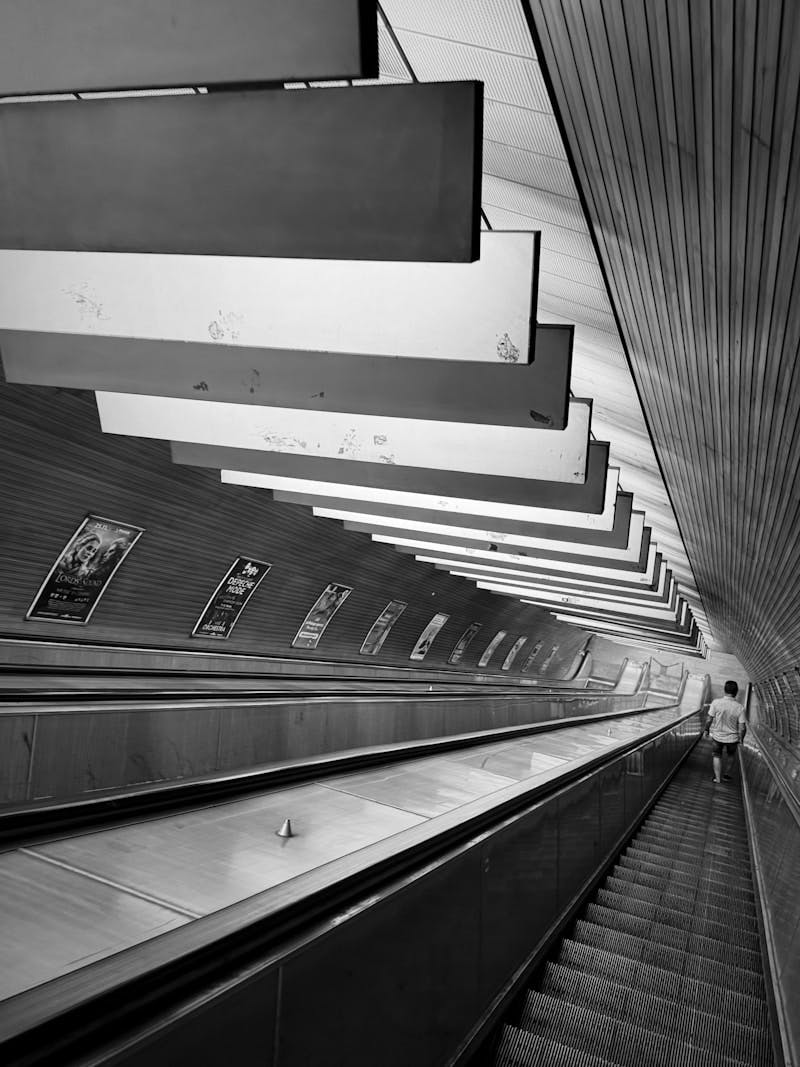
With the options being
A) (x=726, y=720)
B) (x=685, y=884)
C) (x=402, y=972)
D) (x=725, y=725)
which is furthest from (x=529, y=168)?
(x=725, y=725)

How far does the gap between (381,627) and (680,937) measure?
15090mm

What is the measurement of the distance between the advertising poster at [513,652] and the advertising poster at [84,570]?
2306 cm

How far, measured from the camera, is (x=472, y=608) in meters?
24.9

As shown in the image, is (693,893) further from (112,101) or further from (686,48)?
(112,101)

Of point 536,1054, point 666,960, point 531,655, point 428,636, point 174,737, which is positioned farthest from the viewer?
point 531,655

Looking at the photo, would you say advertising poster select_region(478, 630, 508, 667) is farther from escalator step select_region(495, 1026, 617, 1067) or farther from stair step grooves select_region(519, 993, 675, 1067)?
escalator step select_region(495, 1026, 617, 1067)

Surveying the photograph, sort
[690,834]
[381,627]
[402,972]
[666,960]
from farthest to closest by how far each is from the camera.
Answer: [381,627] < [690,834] < [666,960] < [402,972]

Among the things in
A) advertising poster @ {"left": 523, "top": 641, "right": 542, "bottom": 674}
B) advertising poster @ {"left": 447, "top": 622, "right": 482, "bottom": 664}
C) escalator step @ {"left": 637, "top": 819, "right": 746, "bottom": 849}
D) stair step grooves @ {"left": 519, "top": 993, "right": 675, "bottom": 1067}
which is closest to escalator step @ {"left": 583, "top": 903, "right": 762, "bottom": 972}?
stair step grooves @ {"left": 519, "top": 993, "right": 675, "bottom": 1067}

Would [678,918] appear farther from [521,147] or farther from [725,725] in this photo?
[725,725]

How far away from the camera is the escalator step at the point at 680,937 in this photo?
18.9 feet

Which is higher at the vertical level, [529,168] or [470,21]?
[470,21]

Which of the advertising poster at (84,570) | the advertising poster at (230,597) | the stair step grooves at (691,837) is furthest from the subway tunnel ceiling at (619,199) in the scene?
the advertising poster at (230,597)

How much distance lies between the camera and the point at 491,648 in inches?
1199

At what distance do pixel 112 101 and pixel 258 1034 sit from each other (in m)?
4.05
